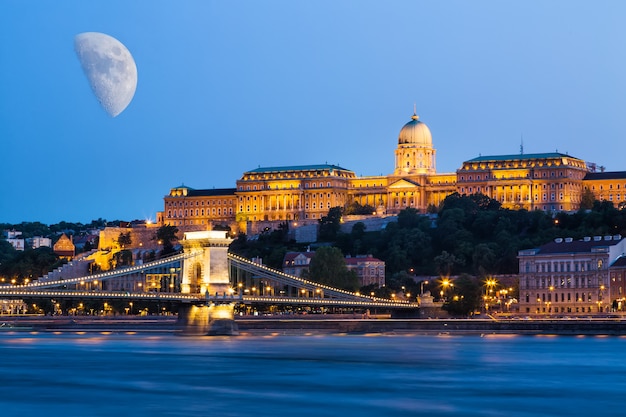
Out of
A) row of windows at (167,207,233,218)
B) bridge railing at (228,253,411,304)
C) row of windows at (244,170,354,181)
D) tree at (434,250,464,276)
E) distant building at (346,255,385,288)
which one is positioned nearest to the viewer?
bridge railing at (228,253,411,304)

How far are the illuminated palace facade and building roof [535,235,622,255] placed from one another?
144 ft

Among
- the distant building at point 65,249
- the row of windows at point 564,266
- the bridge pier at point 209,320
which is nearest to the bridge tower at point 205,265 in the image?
the bridge pier at point 209,320

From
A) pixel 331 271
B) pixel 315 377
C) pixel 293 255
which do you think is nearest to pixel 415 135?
pixel 293 255

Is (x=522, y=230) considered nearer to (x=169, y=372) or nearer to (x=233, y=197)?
(x=233, y=197)

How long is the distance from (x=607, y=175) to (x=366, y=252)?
29980mm

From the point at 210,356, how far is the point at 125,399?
631 inches

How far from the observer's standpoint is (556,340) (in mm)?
71688

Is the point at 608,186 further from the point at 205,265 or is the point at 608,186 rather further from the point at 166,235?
the point at 205,265

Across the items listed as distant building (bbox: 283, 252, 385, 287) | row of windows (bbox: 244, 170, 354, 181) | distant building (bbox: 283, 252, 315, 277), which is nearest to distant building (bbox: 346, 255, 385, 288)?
distant building (bbox: 283, 252, 385, 287)

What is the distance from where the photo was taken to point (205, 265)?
76.8 meters

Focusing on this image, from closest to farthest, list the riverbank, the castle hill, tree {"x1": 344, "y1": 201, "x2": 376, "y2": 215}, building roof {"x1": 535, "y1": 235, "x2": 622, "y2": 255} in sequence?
1. the riverbank
2. the castle hill
3. building roof {"x1": 535, "y1": 235, "x2": 622, "y2": 255}
4. tree {"x1": 344, "y1": 201, "x2": 376, "y2": 215}

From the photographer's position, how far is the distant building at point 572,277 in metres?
99.4

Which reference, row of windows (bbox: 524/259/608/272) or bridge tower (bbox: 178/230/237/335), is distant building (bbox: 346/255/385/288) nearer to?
row of windows (bbox: 524/259/608/272)

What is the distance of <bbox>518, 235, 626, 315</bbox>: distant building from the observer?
99.4m
